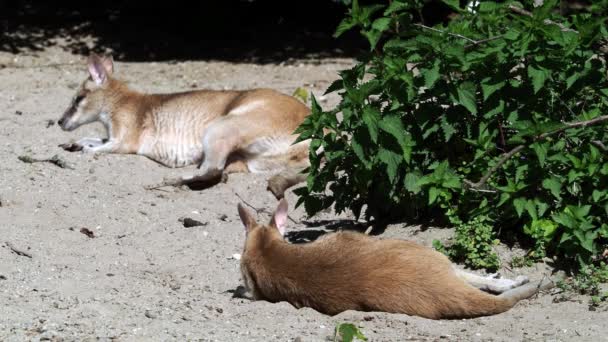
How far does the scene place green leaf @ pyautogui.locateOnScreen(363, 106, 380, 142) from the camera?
615 centimetres

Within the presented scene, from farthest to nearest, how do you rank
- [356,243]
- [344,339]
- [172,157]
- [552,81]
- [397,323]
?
[172,157] → [552,81] → [356,243] → [397,323] → [344,339]

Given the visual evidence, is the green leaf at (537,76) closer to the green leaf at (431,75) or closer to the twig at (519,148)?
the twig at (519,148)

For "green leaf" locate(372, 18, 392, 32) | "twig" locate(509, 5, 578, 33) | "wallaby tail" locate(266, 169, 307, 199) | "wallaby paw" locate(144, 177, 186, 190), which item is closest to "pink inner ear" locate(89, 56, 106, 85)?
"wallaby paw" locate(144, 177, 186, 190)

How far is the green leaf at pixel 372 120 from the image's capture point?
20.2ft

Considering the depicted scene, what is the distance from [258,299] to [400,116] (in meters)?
1.54

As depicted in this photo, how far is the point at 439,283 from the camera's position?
5.32m

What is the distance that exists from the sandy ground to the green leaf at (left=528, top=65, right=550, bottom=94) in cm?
108

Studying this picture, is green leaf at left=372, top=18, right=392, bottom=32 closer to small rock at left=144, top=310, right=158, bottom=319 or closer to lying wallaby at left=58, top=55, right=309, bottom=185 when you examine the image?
small rock at left=144, top=310, right=158, bottom=319

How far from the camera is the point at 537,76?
19.3 feet

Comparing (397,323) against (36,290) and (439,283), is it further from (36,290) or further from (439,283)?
(36,290)

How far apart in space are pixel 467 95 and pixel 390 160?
24.2 inches

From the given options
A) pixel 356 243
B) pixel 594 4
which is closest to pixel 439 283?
pixel 356 243

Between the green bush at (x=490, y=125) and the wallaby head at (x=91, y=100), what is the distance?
4700 millimetres

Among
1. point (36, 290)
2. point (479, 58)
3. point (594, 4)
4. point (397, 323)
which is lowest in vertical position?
point (36, 290)
